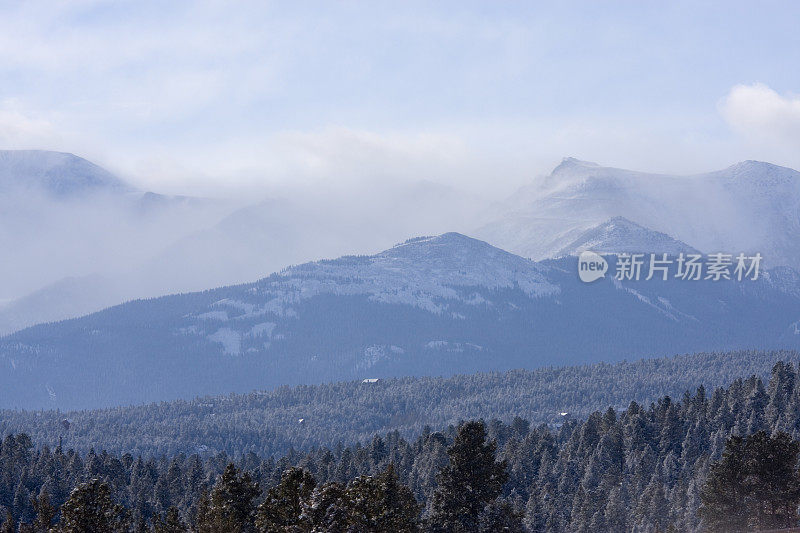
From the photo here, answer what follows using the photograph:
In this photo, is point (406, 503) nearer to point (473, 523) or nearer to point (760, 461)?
point (473, 523)

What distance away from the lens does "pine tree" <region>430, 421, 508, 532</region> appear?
92375mm

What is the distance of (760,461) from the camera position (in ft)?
388

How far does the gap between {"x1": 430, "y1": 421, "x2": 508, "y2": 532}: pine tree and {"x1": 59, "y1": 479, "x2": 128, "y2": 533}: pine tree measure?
24373mm

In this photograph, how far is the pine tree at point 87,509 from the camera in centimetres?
9225

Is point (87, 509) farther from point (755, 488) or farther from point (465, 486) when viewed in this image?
point (755, 488)

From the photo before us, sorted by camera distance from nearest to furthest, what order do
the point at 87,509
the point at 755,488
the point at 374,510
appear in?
the point at 374,510
the point at 87,509
the point at 755,488

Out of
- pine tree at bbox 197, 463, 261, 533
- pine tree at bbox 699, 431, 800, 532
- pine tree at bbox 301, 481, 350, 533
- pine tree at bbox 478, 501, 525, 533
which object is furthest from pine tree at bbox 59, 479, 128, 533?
pine tree at bbox 699, 431, 800, 532

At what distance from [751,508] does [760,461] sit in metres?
5.37

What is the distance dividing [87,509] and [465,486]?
27.9 metres

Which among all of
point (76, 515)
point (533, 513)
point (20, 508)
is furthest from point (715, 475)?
point (20, 508)

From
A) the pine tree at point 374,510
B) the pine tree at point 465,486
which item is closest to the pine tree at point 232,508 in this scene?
the pine tree at point 374,510

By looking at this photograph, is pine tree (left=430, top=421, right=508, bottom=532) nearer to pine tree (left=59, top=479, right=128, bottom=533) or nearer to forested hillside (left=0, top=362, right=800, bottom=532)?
forested hillside (left=0, top=362, right=800, bottom=532)

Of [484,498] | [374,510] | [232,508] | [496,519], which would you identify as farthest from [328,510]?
[232,508]

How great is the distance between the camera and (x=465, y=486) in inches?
3676
